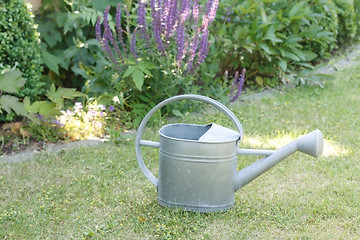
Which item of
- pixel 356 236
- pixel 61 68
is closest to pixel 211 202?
pixel 356 236

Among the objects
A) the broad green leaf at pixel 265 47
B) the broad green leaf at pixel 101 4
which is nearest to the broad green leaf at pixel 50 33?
the broad green leaf at pixel 101 4

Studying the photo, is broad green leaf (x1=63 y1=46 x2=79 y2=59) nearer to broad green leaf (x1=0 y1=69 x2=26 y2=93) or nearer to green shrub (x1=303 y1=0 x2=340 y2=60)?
broad green leaf (x1=0 y1=69 x2=26 y2=93)

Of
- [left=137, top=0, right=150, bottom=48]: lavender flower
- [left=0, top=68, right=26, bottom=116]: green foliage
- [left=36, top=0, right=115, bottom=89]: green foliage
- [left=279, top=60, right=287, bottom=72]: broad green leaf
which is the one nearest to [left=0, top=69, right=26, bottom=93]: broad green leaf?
[left=0, top=68, right=26, bottom=116]: green foliage

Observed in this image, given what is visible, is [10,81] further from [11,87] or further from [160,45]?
[160,45]

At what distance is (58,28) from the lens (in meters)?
5.07

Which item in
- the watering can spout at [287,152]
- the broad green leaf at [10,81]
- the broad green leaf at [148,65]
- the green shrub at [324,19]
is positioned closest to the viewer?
the watering can spout at [287,152]

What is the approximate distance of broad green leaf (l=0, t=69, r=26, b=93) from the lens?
3628 millimetres

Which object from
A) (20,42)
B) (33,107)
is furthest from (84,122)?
(20,42)

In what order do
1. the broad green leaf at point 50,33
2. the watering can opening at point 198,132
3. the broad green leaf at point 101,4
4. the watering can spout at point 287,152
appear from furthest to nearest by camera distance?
the broad green leaf at point 50,33
the broad green leaf at point 101,4
the watering can opening at point 198,132
the watering can spout at point 287,152

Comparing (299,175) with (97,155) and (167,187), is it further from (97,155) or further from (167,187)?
(97,155)

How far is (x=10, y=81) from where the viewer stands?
3646 millimetres

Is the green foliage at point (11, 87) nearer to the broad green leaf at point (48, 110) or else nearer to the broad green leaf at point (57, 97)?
the broad green leaf at point (48, 110)

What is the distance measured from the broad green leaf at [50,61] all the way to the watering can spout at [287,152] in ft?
7.78

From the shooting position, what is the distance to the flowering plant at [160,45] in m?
3.99
